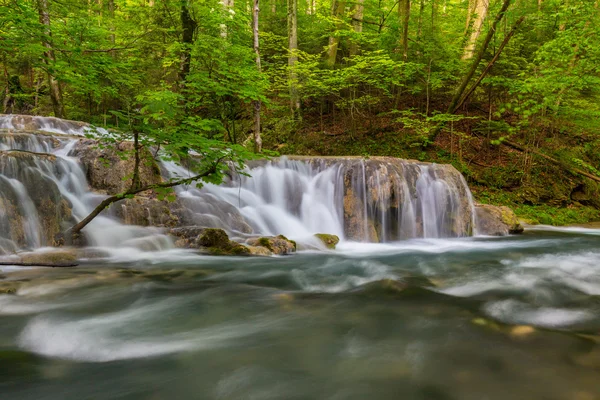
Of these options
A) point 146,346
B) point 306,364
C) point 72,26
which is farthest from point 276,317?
point 72,26

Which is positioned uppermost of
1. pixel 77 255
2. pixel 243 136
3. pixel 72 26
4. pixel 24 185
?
pixel 72 26

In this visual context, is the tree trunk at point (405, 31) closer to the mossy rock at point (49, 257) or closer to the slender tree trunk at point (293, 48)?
the slender tree trunk at point (293, 48)

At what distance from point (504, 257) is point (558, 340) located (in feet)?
12.8

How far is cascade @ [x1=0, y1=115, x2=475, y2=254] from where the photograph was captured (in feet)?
21.1

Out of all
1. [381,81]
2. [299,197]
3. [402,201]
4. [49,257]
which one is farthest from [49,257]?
[381,81]

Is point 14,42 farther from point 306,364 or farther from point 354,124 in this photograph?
point 354,124

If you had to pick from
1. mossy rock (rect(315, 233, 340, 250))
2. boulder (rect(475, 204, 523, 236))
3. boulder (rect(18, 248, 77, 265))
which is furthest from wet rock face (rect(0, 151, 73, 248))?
boulder (rect(475, 204, 523, 236))

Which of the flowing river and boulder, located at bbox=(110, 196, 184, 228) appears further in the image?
boulder, located at bbox=(110, 196, 184, 228)

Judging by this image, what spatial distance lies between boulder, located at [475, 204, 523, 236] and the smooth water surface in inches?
161

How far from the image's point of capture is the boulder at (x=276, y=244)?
616 centimetres

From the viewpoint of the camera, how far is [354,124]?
13375 millimetres

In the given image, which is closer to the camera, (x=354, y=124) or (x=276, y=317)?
(x=276, y=317)

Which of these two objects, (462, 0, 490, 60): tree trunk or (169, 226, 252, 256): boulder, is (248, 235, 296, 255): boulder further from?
(462, 0, 490, 60): tree trunk

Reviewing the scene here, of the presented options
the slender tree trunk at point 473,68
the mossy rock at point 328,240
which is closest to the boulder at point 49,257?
the mossy rock at point 328,240
